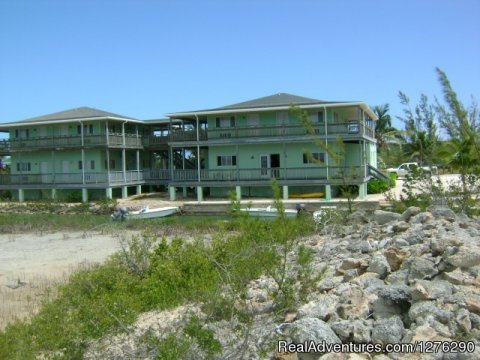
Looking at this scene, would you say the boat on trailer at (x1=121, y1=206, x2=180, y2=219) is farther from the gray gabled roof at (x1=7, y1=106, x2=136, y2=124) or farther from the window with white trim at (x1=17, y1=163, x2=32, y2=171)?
the window with white trim at (x1=17, y1=163, x2=32, y2=171)

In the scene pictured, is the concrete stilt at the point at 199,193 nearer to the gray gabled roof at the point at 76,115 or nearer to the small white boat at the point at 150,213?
the small white boat at the point at 150,213

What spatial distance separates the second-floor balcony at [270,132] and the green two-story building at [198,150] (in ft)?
0.22

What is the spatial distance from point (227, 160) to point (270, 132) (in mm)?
4123

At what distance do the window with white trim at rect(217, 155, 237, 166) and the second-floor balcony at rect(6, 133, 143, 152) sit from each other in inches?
325

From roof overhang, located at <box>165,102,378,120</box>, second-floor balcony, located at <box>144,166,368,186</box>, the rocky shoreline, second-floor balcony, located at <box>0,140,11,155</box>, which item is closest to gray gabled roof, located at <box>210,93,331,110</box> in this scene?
roof overhang, located at <box>165,102,378,120</box>

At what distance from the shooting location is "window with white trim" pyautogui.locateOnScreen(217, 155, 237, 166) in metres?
35.4

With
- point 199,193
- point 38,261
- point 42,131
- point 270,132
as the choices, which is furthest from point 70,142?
point 38,261

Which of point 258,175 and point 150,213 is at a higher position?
point 258,175

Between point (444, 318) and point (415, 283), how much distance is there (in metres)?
0.86

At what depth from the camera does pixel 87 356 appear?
642cm

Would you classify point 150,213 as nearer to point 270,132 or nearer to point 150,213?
point 150,213

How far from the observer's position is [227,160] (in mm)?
35594

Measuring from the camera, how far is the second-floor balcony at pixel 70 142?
123 feet

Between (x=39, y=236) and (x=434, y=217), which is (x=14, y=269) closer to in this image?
(x=39, y=236)
